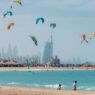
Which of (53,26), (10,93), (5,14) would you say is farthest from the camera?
(53,26)

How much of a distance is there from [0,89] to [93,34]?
21890mm

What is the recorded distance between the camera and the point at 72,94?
60.5ft

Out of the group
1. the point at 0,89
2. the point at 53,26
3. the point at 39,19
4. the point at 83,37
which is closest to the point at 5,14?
the point at 39,19

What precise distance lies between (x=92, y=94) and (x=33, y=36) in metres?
22.8

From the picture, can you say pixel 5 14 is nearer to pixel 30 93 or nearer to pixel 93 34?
pixel 93 34

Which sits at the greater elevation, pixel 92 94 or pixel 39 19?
pixel 39 19

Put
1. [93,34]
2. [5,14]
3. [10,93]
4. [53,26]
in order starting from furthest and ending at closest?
[53,26] < [93,34] < [5,14] < [10,93]

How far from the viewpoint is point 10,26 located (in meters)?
40.4

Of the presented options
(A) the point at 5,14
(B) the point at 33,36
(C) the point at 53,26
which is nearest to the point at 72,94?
(A) the point at 5,14

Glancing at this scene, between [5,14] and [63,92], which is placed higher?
[5,14]

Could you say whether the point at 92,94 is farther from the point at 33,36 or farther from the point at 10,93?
the point at 33,36

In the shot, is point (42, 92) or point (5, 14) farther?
point (5, 14)

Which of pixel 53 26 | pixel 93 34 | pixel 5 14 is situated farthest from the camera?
pixel 53 26

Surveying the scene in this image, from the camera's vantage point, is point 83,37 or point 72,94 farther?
point 83,37
